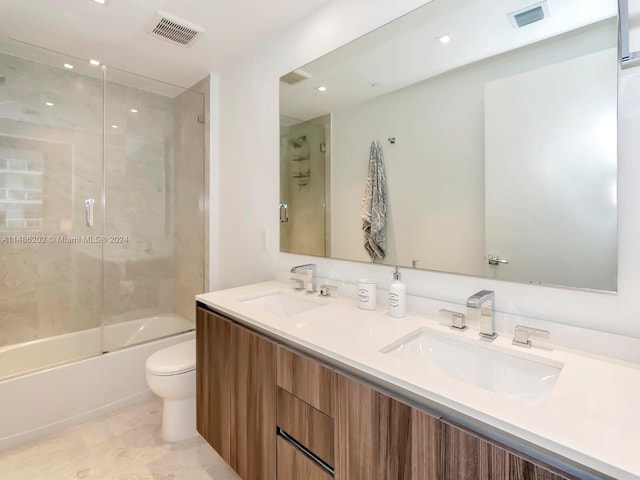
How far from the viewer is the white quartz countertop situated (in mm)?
547

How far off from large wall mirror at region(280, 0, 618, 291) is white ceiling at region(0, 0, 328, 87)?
0.47 m

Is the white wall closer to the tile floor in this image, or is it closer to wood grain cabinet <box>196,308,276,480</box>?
wood grain cabinet <box>196,308,276,480</box>

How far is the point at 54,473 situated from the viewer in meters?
1.59

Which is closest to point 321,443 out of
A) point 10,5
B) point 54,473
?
point 54,473

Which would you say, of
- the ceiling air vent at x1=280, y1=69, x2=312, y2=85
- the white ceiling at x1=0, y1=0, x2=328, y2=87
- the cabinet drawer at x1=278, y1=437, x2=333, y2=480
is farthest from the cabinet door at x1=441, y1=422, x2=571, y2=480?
the white ceiling at x1=0, y1=0, x2=328, y2=87

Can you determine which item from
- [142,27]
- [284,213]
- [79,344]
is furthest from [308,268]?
[79,344]

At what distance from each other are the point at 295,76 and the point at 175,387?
74.2 inches

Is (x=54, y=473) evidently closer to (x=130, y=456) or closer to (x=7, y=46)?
(x=130, y=456)

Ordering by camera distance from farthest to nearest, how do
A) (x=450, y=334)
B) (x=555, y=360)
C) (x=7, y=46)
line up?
(x=7, y=46) → (x=450, y=334) → (x=555, y=360)

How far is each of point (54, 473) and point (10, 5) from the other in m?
2.45

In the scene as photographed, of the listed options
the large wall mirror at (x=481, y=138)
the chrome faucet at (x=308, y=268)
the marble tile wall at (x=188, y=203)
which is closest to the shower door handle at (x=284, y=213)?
the large wall mirror at (x=481, y=138)

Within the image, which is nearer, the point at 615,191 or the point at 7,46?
the point at 615,191

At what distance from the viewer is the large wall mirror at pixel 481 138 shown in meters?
0.95

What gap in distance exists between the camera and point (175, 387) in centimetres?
175
